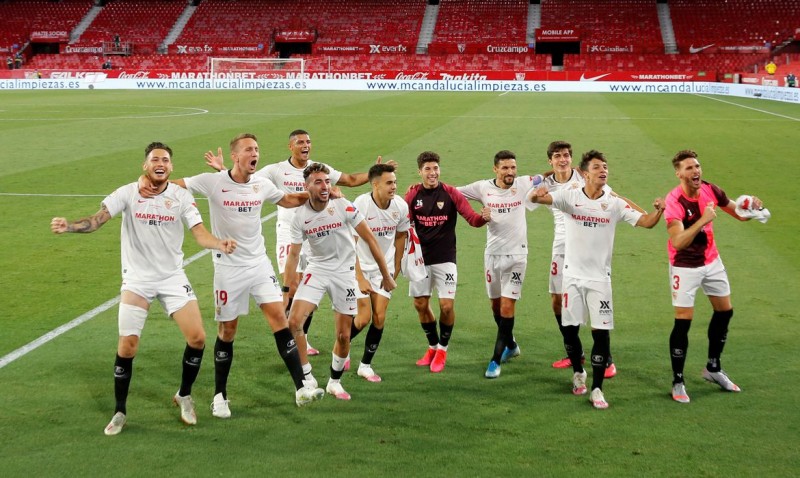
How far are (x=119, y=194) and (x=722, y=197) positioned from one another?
5161mm

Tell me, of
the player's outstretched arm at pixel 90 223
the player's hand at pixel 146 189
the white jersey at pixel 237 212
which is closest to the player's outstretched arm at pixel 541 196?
the white jersey at pixel 237 212

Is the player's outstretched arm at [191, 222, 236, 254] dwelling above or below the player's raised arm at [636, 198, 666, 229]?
below

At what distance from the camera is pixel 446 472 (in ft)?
18.7

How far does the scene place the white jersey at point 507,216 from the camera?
8.25m

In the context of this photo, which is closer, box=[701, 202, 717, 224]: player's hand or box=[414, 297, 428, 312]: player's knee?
box=[701, 202, 717, 224]: player's hand

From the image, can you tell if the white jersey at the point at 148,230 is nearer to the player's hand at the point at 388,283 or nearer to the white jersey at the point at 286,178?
the player's hand at the point at 388,283

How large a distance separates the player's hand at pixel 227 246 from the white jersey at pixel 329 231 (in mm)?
919

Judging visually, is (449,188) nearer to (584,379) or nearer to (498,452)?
(584,379)

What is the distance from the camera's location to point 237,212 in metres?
7.08

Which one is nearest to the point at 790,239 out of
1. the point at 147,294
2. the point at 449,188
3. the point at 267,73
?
the point at 449,188

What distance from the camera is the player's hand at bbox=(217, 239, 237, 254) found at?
6392mm

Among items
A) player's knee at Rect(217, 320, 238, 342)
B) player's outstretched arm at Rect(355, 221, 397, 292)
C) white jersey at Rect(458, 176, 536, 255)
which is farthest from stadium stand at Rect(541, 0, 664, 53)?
player's knee at Rect(217, 320, 238, 342)

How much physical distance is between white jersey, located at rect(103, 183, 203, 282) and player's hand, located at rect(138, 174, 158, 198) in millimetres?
37

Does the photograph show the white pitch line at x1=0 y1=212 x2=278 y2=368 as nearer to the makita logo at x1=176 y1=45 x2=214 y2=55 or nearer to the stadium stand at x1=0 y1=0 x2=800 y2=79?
the stadium stand at x1=0 y1=0 x2=800 y2=79
